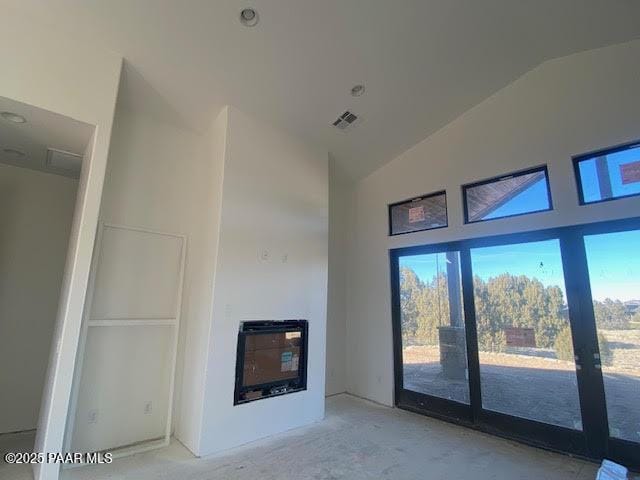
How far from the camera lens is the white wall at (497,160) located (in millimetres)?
3326

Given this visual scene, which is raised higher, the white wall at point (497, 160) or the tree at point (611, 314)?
the white wall at point (497, 160)

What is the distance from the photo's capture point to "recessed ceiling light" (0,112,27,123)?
8.89 feet

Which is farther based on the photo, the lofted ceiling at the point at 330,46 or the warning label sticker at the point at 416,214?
the warning label sticker at the point at 416,214

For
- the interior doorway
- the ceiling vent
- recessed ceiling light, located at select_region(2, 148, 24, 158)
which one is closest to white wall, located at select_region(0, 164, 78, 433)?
the interior doorway

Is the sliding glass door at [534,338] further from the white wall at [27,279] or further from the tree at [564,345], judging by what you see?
→ the white wall at [27,279]

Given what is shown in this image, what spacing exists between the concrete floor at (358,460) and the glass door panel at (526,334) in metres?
0.45

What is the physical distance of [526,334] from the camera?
3.69 metres

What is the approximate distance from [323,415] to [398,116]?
158 inches

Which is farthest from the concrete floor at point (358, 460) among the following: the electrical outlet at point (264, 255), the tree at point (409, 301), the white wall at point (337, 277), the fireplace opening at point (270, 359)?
the electrical outlet at point (264, 255)

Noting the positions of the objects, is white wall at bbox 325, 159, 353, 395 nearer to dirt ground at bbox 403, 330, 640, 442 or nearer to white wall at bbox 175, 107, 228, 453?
dirt ground at bbox 403, 330, 640, 442

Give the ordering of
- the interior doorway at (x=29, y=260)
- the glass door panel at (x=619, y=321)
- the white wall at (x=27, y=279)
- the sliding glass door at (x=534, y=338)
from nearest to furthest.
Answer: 1. the glass door panel at (x=619, y=321)
2. the sliding glass door at (x=534, y=338)
3. the interior doorway at (x=29, y=260)
4. the white wall at (x=27, y=279)

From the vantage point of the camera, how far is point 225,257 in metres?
3.49

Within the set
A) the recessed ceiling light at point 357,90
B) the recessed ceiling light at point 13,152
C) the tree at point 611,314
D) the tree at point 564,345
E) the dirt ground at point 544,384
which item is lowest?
the dirt ground at point 544,384

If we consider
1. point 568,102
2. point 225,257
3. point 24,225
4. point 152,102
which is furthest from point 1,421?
point 568,102
